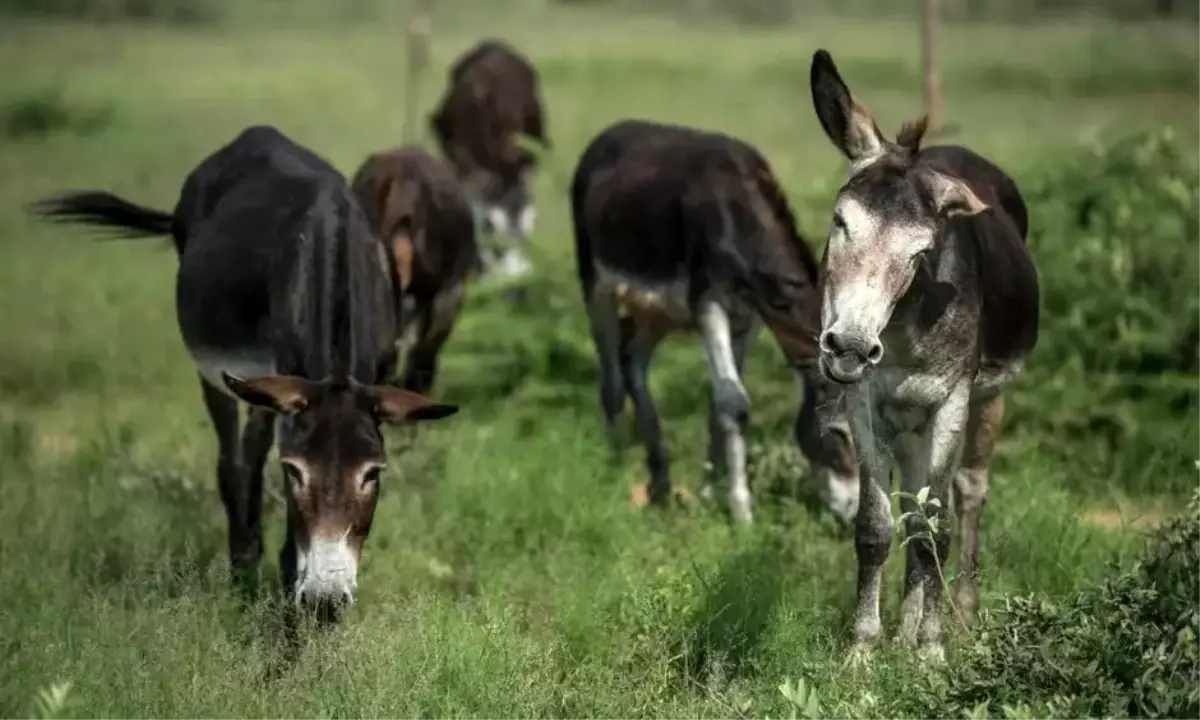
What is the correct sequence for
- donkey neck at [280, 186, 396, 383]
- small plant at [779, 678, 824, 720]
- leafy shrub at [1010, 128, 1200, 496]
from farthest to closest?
leafy shrub at [1010, 128, 1200, 496] → donkey neck at [280, 186, 396, 383] → small plant at [779, 678, 824, 720]

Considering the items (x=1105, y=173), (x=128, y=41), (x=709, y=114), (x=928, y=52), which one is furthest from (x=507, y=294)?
(x=128, y=41)

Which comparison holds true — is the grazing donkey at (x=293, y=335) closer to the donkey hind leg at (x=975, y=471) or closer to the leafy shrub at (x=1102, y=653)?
the leafy shrub at (x=1102, y=653)

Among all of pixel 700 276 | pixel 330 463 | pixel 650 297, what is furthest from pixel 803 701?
pixel 650 297

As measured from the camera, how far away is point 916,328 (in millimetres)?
5039

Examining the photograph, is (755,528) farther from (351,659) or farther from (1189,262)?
(1189,262)

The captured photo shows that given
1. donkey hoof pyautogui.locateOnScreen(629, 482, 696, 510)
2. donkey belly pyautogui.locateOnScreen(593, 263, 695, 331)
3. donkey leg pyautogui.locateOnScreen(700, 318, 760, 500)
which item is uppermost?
donkey belly pyautogui.locateOnScreen(593, 263, 695, 331)

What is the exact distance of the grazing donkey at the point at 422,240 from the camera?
9102mm

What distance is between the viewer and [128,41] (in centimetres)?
2556

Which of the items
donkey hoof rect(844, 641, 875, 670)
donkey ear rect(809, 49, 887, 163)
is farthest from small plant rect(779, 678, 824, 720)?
donkey ear rect(809, 49, 887, 163)

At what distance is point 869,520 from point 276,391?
6.82 ft

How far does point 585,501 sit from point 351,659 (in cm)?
232

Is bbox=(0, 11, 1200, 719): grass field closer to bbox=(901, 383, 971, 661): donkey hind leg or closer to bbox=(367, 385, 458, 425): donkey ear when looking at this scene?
bbox=(901, 383, 971, 661): donkey hind leg

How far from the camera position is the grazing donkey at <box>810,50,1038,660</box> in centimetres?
461

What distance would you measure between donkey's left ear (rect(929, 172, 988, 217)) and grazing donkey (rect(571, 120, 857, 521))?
5.73 ft
